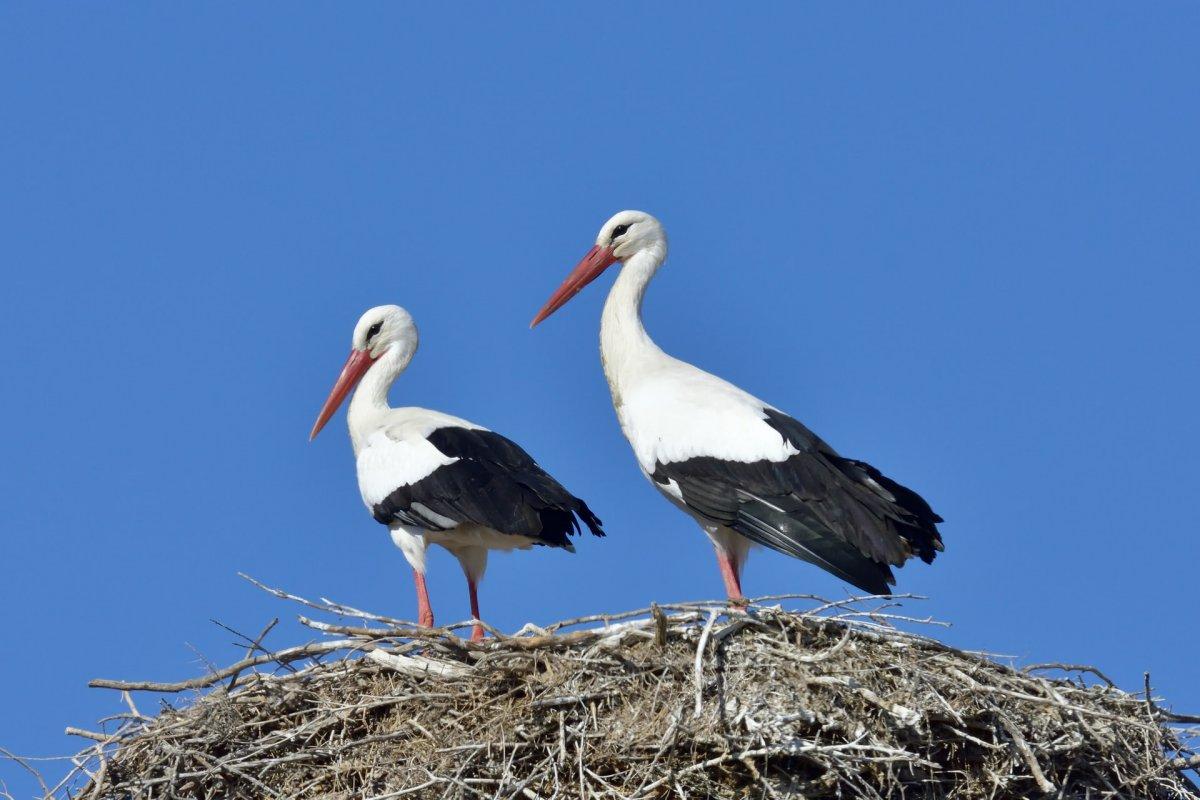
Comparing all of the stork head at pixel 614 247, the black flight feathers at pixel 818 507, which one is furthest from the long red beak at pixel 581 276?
the black flight feathers at pixel 818 507

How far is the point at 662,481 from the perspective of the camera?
8.24 m

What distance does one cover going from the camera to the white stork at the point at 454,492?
8.18m

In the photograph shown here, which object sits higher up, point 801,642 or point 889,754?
point 801,642

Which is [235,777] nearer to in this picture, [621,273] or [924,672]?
[924,672]

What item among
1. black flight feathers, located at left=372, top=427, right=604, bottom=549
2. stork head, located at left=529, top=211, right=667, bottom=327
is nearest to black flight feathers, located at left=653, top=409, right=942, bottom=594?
black flight feathers, located at left=372, top=427, right=604, bottom=549

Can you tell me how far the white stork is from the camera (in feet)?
26.8

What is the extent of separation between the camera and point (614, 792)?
6.30 m

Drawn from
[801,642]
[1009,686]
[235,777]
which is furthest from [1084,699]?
[235,777]

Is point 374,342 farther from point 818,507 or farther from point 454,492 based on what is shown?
point 818,507

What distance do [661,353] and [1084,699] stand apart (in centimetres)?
273

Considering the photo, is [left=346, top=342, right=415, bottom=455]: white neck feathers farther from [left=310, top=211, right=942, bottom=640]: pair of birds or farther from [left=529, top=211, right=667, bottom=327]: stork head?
[left=529, top=211, right=667, bottom=327]: stork head

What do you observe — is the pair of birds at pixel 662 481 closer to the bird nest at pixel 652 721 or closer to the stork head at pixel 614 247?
the stork head at pixel 614 247

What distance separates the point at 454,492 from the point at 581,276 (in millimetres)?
1679

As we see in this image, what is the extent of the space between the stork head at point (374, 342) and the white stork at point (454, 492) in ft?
1.52
